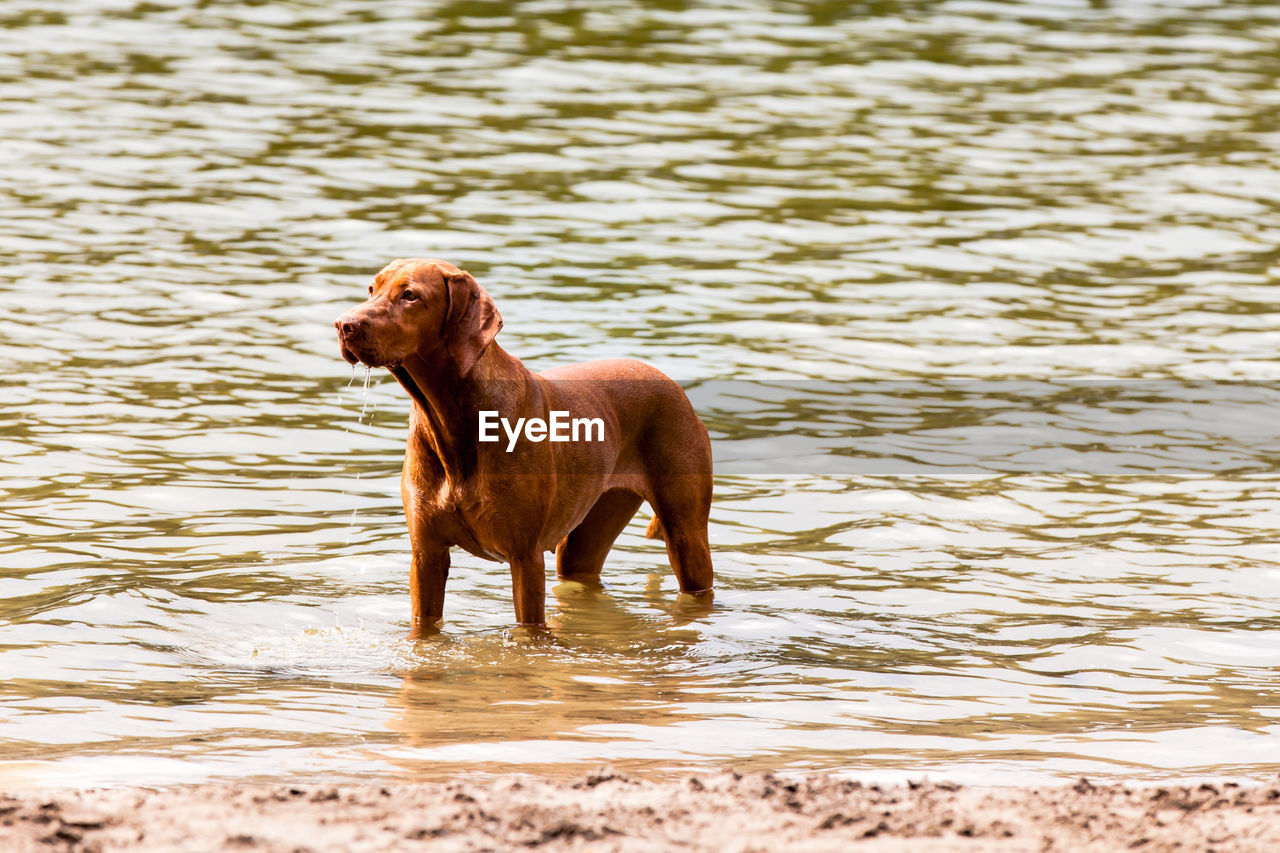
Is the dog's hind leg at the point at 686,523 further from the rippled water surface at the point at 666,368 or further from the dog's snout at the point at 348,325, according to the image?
the dog's snout at the point at 348,325

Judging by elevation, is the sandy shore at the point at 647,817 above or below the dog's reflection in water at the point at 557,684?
above

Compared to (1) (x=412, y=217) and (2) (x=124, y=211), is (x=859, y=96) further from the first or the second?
(2) (x=124, y=211)

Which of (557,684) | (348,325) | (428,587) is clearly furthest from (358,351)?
(557,684)

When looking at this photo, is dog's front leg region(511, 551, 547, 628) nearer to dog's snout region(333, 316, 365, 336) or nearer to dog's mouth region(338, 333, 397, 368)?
dog's mouth region(338, 333, 397, 368)

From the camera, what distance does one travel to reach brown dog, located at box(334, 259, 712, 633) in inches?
232

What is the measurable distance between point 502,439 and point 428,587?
2.49 ft

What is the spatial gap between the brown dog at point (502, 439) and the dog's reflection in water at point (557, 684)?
226mm

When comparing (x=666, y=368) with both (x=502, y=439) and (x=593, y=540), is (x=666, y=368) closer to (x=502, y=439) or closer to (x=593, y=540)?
(x=593, y=540)

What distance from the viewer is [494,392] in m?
6.14

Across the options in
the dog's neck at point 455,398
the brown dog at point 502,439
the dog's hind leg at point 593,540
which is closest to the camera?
the brown dog at point 502,439

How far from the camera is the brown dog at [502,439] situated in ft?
19.3


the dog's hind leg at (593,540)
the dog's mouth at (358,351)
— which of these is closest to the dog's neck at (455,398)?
the dog's mouth at (358,351)

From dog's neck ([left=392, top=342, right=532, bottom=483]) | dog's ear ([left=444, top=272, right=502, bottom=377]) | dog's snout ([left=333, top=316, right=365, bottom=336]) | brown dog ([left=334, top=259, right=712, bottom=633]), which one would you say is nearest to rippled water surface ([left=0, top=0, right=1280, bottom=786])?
brown dog ([left=334, top=259, right=712, bottom=633])

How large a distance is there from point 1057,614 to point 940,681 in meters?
1.14
